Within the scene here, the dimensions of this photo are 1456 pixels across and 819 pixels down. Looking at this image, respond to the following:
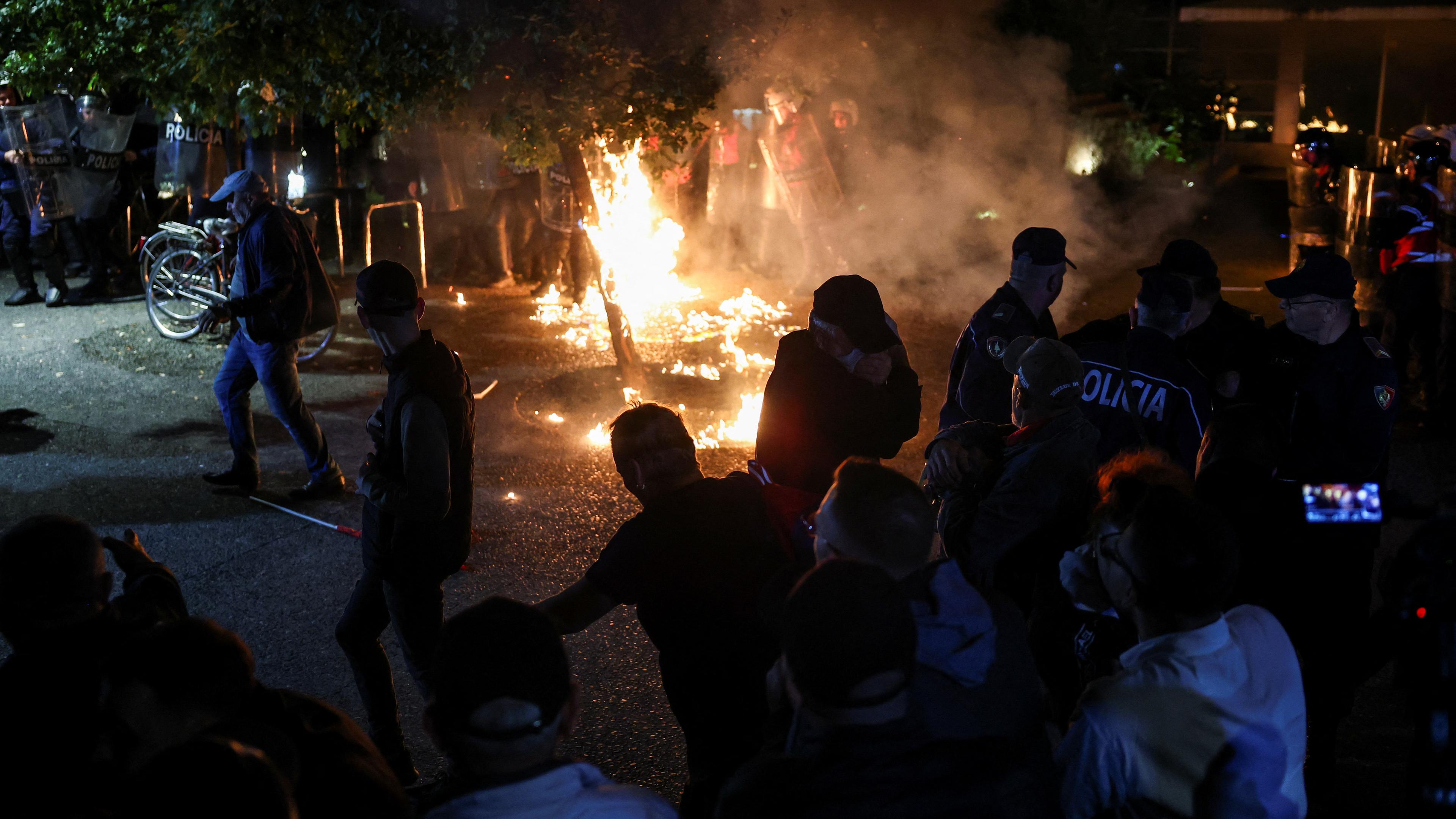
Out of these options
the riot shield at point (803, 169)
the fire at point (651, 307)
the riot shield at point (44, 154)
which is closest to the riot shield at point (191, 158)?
the riot shield at point (44, 154)

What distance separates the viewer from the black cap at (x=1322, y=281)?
356 centimetres

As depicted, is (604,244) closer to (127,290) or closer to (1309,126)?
(127,290)

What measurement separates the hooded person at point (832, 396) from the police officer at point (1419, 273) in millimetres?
5926

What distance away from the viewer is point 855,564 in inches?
69.1

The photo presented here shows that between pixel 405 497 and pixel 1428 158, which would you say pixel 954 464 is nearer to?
pixel 405 497

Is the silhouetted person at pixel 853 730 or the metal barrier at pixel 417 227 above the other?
the metal barrier at pixel 417 227

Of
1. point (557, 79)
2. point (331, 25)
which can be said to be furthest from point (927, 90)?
point (331, 25)

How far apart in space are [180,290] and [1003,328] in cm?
830

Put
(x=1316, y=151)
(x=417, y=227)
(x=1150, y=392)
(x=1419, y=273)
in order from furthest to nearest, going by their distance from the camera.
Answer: (x=417, y=227)
(x=1316, y=151)
(x=1419, y=273)
(x=1150, y=392)

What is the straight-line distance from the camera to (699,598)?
2445mm

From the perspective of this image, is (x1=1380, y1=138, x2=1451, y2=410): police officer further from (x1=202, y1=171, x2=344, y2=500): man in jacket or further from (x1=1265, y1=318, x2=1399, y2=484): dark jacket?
(x1=202, y1=171, x2=344, y2=500): man in jacket

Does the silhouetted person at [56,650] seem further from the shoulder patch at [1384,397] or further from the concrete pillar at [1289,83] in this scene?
the concrete pillar at [1289,83]

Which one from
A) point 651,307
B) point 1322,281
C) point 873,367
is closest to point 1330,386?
point 1322,281

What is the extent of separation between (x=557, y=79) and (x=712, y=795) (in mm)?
5280
